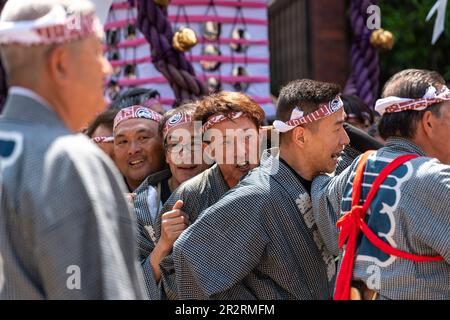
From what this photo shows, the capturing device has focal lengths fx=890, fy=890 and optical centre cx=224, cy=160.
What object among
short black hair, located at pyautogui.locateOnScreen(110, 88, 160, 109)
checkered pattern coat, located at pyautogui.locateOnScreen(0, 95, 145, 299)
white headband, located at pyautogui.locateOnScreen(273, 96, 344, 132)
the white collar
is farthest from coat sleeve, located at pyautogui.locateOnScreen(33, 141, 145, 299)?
short black hair, located at pyautogui.locateOnScreen(110, 88, 160, 109)

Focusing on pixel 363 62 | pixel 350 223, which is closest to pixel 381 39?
pixel 363 62

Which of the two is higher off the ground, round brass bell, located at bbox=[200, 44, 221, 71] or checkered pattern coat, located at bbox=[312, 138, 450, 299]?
round brass bell, located at bbox=[200, 44, 221, 71]

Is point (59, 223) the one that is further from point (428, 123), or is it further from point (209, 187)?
point (209, 187)

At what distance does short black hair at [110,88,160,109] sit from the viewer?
4.63m

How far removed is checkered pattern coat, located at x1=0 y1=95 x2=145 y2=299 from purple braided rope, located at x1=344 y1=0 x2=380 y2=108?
387 cm

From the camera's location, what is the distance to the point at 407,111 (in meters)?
3.06

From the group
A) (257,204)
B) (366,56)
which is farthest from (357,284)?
(366,56)

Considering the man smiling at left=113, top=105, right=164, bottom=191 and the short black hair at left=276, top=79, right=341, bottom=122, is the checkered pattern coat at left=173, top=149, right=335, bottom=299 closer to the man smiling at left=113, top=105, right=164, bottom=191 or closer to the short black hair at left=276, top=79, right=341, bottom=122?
the short black hair at left=276, top=79, right=341, bottom=122

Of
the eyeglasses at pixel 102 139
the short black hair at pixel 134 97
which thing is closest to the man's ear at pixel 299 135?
the short black hair at pixel 134 97

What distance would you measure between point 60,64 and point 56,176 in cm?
29

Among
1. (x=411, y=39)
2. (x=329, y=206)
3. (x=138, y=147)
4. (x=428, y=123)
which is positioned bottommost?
(x=329, y=206)

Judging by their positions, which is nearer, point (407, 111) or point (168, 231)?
point (407, 111)

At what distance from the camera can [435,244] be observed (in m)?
2.78
